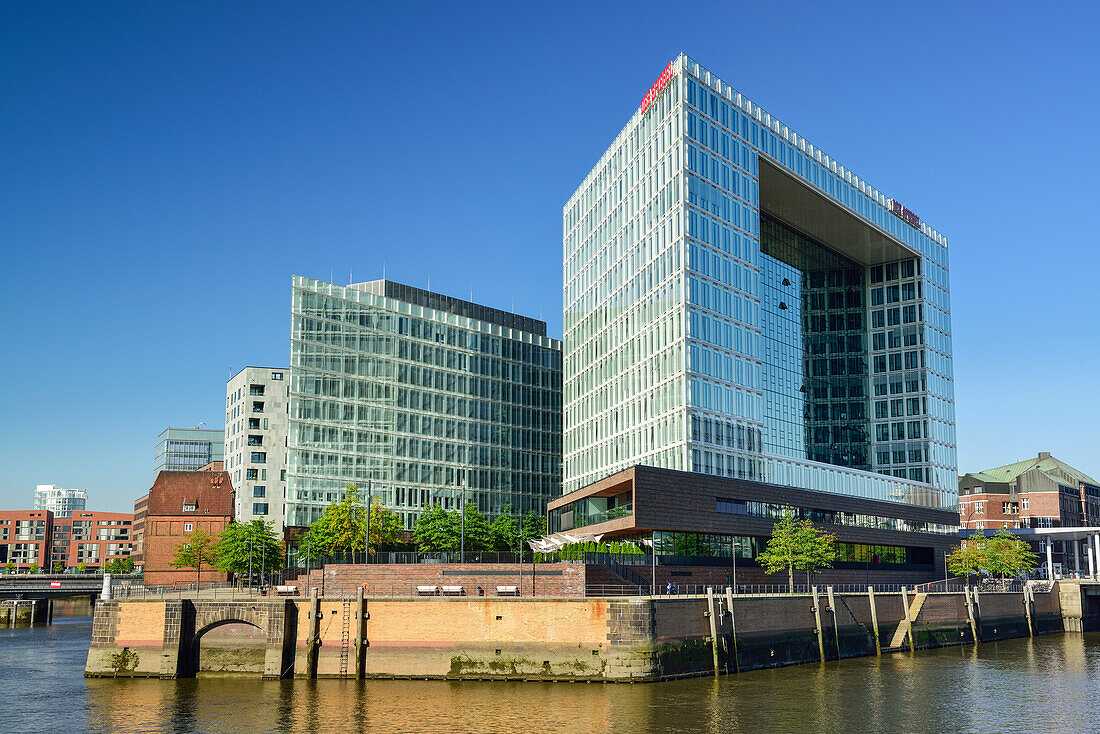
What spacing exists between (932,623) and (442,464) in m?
76.1

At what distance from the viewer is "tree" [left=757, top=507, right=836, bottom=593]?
101500 millimetres

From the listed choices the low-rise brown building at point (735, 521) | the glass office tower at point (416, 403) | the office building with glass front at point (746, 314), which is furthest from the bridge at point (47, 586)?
the office building with glass front at point (746, 314)

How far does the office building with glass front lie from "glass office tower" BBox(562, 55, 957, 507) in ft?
0.81

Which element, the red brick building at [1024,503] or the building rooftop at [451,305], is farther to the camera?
the red brick building at [1024,503]

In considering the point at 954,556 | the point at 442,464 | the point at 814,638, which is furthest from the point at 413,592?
the point at 954,556

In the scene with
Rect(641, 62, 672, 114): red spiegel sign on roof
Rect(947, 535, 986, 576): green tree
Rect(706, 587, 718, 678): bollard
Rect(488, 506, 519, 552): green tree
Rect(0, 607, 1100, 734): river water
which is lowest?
Rect(0, 607, 1100, 734): river water

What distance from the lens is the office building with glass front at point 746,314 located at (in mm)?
109125

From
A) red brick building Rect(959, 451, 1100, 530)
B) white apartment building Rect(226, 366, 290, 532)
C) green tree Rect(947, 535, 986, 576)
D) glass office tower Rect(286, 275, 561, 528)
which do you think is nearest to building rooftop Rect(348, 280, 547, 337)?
glass office tower Rect(286, 275, 561, 528)

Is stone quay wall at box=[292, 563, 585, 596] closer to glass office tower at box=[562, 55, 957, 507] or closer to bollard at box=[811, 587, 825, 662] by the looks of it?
bollard at box=[811, 587, 825, 662]

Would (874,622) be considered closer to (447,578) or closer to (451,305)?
(447,578)

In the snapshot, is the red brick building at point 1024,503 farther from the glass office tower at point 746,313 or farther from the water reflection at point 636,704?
the water reflection at point 636,704

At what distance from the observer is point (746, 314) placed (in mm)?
115125

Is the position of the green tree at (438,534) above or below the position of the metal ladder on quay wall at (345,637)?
above

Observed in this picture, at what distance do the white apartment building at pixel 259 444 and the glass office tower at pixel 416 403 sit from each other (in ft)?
71.0
